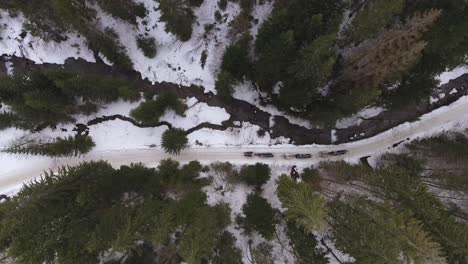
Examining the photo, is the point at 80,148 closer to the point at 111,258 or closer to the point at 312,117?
the point at 111,258

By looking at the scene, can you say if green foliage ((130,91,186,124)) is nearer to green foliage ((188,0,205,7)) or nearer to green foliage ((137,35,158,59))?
green foliage ((137,35,158,59))

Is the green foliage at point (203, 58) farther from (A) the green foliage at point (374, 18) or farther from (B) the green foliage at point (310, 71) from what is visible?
(A) the green foliage at point (374, 18)

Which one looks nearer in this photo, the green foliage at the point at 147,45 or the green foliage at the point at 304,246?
the green foliage at the point at 304,246

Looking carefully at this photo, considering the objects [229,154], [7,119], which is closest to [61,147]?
[7,119]

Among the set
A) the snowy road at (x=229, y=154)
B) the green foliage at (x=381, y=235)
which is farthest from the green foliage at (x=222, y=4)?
the green foliage at (x=381, y=235)

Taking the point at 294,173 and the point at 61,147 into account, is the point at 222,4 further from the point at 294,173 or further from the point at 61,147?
the point at 61,147

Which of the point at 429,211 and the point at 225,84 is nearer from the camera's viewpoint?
the point at 429,211
